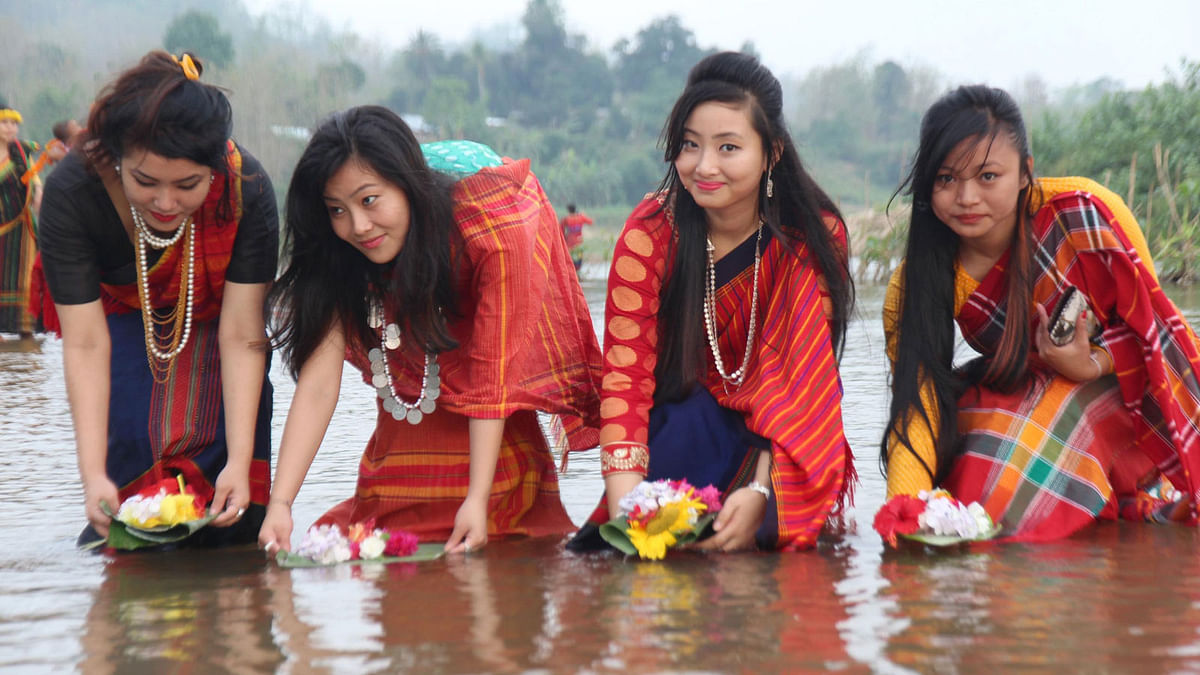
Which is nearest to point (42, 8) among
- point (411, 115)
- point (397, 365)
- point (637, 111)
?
point (411, 115)

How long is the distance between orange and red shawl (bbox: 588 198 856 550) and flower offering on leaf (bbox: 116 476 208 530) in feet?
3.30

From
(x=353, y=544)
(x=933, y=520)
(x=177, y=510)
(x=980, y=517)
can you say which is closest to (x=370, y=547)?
(x=353, y=544)

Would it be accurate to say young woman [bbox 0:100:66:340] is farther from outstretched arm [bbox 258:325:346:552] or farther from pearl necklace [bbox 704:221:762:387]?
pearl necklace [bbox 704:221:762:387]

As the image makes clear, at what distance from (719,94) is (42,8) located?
273ft

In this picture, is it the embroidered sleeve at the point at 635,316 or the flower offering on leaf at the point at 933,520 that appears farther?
the embroidered sleeve at the point at 635,316

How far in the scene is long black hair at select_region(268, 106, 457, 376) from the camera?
292cm

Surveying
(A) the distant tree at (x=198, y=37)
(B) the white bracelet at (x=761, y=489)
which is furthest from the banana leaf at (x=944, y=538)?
(A) the distant tree at (x=198, y=37)

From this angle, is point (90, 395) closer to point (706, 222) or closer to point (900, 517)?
point (706, 222)

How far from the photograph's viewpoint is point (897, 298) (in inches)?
132

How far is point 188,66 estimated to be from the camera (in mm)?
2939

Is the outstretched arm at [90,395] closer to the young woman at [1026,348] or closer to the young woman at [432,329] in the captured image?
the young woman at [432,329]

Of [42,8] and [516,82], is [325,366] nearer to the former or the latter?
[516,82]

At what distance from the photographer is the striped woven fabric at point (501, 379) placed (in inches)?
122

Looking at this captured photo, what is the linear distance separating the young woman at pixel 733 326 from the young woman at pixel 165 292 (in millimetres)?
896
